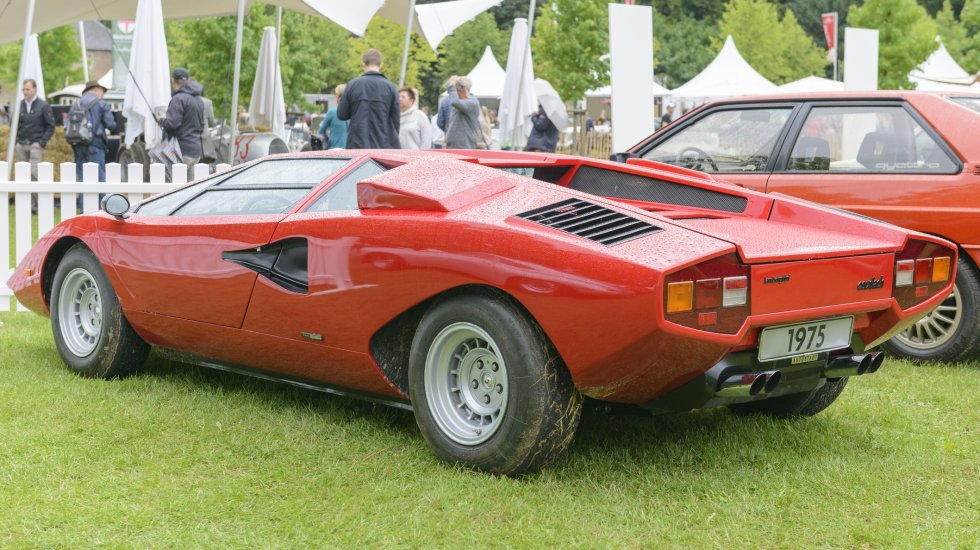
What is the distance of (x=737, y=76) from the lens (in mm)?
32312

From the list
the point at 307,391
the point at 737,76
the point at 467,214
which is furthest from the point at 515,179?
the point at 737,76

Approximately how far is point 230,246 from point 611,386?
77.1 inches

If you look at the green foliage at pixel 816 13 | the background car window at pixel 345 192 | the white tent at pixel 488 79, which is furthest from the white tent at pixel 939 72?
the background car window at pixel 345 192

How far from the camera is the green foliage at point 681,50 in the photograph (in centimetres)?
6538

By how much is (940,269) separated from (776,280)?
105 cm

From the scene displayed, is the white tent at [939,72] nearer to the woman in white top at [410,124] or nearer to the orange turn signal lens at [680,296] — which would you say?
the woman in white top at [410,124]

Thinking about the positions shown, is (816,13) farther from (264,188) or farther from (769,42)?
(264,188)

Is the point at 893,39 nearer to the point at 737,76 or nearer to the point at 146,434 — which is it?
the point at 737,76

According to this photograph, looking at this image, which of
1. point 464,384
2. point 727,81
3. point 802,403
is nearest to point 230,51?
point 727,81

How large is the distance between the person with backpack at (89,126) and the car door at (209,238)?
394 inches

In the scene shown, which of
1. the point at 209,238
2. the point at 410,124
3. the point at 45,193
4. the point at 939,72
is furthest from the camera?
the point at 939,72

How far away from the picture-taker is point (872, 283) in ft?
12.6

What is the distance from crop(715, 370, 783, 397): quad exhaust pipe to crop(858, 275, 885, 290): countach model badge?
0.49 metres

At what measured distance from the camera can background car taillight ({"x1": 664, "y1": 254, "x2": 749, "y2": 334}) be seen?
330cm
